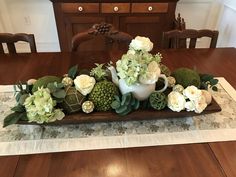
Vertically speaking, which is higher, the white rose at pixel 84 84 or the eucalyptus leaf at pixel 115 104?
the white rose at pixel 84 84

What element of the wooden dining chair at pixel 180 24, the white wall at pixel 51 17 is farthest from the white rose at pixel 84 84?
the white wall at pixel 51 17

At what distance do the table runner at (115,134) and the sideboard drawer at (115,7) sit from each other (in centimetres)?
161

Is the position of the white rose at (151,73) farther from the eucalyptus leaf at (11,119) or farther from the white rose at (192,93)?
the eucalyptus leaf at (11,119)

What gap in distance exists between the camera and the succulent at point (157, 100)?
83 cm

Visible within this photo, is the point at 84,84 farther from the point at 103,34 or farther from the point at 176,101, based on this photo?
the point at 103,34

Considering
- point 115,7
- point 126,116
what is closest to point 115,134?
point 126,116

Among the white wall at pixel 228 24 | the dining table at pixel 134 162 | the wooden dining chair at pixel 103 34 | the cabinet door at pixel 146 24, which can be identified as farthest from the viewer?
the white wall at pixel 228 24

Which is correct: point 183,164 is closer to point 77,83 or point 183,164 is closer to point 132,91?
point 132,91

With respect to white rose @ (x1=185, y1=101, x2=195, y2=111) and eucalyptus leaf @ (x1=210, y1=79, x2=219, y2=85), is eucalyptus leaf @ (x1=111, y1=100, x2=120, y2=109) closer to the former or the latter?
white rose @ (x1=185, y1=101, x2=195, y2=111)

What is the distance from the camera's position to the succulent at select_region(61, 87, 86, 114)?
2.64 ft

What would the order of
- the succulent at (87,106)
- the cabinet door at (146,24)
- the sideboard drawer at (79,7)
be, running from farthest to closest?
1. the cabinet door at (146,24)
2. the sideboard drawer at (79,7)
3. the succulent at (87,106)

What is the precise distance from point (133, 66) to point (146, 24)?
1764 mm

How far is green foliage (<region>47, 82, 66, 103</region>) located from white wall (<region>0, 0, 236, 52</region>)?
→ 2200 millimetres

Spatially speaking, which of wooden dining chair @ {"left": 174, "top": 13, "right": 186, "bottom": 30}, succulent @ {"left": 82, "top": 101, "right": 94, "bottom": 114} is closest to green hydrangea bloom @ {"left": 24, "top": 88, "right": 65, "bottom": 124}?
succulent @ {"left": 82, "top": 101, "right": 94, "bottom": 114}
